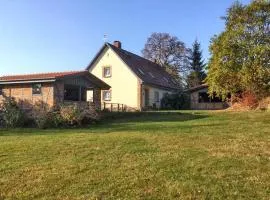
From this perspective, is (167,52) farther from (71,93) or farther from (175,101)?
(71,93)

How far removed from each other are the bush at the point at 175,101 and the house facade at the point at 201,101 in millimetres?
741

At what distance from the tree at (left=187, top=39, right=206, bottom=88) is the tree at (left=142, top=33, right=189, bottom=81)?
4.74 feet

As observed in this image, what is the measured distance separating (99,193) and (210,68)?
15.0m

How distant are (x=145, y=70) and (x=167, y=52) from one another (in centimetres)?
1783

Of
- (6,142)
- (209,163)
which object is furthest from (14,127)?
(209,163)

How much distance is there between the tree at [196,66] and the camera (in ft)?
192

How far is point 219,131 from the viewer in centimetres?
1584

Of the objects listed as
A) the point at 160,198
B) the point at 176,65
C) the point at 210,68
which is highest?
the point at 176,65

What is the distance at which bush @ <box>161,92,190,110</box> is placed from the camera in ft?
139

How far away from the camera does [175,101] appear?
42750 millimetres

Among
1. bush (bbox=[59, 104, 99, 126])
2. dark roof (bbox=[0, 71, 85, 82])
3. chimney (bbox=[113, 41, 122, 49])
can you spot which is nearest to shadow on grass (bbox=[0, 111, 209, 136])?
bush (bbox=[59, 104, 99, 126])

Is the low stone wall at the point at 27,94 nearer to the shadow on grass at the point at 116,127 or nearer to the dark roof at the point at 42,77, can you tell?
the dark roof at the point at 42,77

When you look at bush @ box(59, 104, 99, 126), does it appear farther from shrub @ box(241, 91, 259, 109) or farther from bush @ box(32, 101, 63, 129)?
shrub @ box(241, 91, 259, 109)

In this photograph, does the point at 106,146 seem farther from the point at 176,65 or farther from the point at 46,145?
the point at 176,65
